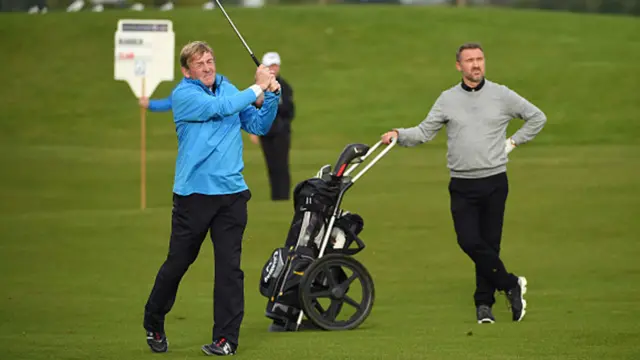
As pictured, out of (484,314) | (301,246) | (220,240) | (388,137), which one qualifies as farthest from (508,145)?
(220,240)

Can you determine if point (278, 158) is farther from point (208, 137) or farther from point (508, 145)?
point (208, 137)

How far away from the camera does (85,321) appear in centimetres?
1206

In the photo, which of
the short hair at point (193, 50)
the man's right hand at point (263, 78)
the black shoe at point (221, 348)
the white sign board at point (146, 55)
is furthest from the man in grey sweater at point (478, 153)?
the white sign board at point (146, 55)

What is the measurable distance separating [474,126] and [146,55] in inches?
409

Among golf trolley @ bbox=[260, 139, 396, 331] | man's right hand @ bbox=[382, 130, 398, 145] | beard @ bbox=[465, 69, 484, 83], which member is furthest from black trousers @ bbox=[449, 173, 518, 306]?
golf trolley @ bbox=[260, 139, 396, 331]

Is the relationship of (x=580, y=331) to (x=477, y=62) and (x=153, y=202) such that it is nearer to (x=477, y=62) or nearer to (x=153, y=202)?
(x=477, y=62)

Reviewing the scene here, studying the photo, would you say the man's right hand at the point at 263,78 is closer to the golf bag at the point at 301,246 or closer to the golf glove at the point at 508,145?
the golf bag at the point at 301,246

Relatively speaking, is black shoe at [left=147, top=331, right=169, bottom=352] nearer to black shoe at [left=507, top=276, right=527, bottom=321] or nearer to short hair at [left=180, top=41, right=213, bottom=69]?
short hair at [left=180, top=41, right=213, bottom=69]

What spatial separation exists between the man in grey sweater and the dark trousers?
907 cm

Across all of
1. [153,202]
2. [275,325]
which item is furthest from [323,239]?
[153,202]

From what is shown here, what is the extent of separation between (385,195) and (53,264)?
21.2 ft

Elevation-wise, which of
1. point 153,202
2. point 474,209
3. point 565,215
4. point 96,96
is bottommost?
point 96,96

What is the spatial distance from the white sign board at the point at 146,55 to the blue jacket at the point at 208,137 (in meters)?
11.6

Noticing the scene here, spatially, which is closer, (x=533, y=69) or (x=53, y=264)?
(x=53, y=264)
